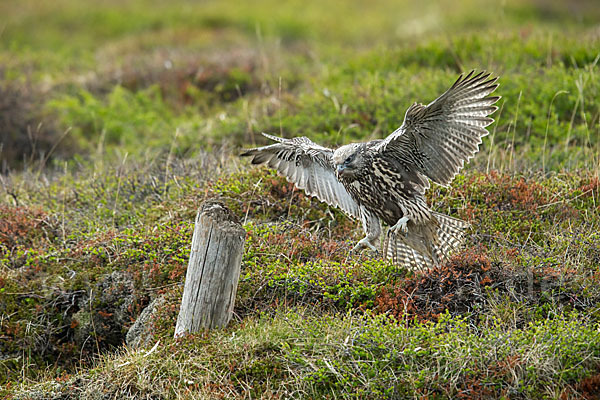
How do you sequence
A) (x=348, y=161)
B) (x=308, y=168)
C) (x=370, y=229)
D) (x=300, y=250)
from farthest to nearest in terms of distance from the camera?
A: (x=308, y=168), (x=300, y=250), (x=370, y=229), (x=348, y=161)

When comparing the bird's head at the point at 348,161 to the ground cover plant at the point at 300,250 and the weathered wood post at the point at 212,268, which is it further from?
the weathered wood post at the point at 212,268

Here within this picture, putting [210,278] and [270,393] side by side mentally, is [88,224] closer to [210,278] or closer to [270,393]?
[210,278]

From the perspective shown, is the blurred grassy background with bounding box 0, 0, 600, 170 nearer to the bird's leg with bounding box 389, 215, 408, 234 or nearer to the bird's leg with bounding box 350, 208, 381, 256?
the bird's leg with bounding box 350, 208, 381, 256

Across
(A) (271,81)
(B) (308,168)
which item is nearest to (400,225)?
(B) (308,168)

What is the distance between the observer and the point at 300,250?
579cm

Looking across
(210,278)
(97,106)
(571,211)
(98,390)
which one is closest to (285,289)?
(210,278)

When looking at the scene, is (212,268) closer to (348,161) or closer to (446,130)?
(348,161)

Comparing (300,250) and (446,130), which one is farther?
(300,250)

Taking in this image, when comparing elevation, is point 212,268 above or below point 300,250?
above

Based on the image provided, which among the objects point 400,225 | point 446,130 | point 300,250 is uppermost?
point 446,130

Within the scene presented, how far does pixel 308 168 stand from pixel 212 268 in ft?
5.70

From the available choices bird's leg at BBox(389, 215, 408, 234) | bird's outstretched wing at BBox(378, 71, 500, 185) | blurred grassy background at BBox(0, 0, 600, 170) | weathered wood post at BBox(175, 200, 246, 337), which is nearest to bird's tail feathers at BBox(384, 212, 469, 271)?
bird's leg at BBox(389, 215, 408, 234)

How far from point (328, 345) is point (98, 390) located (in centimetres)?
170

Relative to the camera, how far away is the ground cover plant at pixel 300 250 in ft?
14.3
